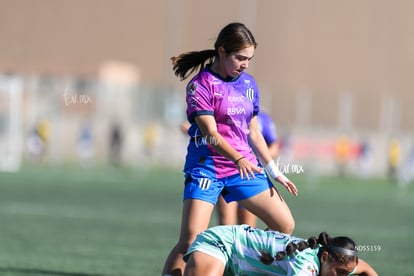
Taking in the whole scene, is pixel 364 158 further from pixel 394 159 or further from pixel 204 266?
pixel 204 266

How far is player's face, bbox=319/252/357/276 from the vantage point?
6598 millimetres

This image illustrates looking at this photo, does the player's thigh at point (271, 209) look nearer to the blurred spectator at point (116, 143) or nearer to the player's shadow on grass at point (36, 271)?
the player's shadow on grass at point (36, 271)

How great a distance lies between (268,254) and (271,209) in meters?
0.82

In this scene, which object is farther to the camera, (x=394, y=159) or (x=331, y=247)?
(x=394, y=159)

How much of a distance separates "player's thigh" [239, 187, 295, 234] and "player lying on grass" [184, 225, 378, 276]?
0.51m

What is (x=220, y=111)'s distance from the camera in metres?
7.57

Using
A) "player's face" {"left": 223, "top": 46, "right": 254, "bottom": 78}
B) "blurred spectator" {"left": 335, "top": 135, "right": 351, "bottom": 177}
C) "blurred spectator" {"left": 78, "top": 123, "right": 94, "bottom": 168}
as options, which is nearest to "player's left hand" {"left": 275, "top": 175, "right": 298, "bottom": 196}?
"player's face" {"left": 223, "top": 46, "right": 254, "bottom": 78}

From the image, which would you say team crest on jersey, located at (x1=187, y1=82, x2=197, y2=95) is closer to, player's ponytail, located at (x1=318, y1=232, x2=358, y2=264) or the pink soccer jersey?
the pink soccer jersey

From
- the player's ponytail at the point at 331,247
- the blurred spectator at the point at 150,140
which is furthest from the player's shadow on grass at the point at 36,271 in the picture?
the blurred spectator at the point at 150,140

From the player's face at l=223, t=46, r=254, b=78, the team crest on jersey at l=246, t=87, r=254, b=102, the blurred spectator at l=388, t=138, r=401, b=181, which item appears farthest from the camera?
the blurred spectator at l=388, t=138, r=401, b=181

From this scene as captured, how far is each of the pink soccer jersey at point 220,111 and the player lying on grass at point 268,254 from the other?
2.19 feet

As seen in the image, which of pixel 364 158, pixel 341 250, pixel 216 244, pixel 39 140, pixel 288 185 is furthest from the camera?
pixel 39 140

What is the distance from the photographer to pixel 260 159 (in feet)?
26.4

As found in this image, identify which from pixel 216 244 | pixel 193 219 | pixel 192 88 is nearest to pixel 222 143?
pixel 192 88
